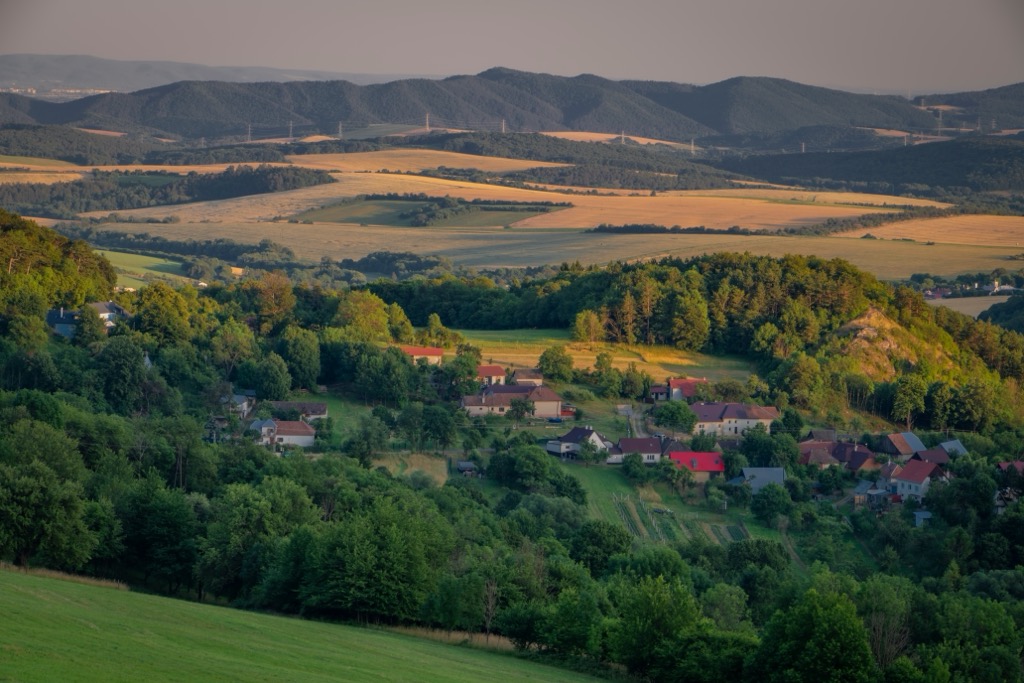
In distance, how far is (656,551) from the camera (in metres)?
32.3

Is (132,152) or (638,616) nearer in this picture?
(638,616)

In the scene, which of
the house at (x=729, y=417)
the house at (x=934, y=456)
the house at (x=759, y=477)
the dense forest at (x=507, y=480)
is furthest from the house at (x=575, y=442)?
the house at (x=934, y=456)

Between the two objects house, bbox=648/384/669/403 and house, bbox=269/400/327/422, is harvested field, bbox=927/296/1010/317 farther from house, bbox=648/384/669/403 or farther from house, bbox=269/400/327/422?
house, bbox=269/400/327/422

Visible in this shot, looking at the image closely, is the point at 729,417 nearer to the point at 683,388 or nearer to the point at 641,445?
the point at 683,388

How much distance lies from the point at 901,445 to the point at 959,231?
59.4m

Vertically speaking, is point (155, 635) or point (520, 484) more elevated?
point (155, 635)

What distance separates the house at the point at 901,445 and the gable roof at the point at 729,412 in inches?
148

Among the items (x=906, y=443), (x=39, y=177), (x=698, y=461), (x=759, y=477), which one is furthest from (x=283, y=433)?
(x=39, y=177)

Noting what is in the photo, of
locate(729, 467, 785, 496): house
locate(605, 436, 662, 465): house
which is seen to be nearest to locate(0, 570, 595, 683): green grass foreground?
locate(729, 467, 785, 496): house

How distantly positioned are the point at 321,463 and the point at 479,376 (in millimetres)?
14796

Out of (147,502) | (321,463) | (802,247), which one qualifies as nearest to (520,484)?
(321,463)

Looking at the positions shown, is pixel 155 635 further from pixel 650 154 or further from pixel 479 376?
pixel 650 154

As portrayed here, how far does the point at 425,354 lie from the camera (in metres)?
54.2

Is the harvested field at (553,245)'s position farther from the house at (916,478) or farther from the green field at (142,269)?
the house at (916,478)
